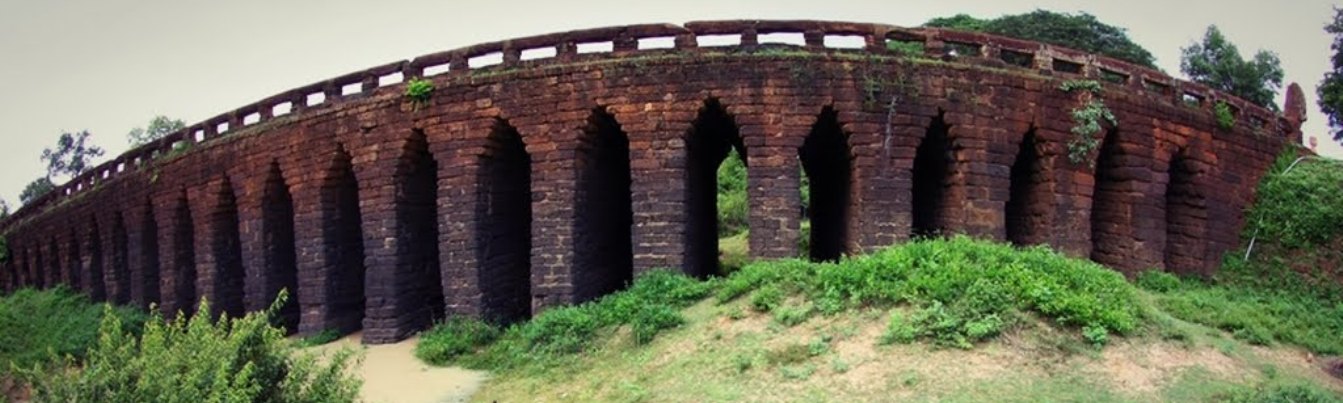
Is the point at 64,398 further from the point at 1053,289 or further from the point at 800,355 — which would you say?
the point at 1053,289

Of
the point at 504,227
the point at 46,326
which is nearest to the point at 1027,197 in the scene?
the point at 504,227

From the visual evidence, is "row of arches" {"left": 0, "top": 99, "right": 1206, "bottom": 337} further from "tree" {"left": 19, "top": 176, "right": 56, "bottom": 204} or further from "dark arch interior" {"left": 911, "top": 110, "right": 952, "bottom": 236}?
"tree" {"left": 19, "top": 176, "right": 56, "bottom": 204}

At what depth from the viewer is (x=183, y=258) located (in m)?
18.4

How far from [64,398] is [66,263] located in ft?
66.6

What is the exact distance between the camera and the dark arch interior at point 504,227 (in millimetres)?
13219

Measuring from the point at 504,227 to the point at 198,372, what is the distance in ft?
25.4

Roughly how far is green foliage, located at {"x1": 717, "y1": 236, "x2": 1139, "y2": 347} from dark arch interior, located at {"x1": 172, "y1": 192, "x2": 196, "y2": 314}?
12.7 m

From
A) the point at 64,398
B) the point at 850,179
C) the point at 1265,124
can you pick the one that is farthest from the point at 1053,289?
the point at 1265,124

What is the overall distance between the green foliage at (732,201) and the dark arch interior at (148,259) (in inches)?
513

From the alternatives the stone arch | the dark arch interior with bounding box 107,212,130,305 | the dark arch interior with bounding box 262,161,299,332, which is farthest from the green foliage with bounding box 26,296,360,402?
the dark arch interior with bounding box 107,212,130,305

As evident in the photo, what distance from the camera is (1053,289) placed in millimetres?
8688

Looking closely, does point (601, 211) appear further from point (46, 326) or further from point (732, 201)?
point (46, 326)

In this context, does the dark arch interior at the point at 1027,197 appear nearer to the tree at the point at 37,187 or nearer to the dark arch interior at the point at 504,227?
the dark arch interior at the point at 504,227

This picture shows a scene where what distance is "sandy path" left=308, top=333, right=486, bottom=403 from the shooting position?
32.8 feet
